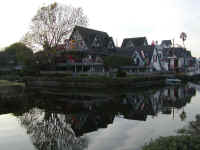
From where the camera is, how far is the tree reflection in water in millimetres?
11453

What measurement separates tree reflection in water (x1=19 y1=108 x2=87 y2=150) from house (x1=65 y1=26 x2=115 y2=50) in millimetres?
33926

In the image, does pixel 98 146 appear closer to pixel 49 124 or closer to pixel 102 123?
pixel 102 123

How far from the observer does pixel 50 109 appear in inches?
855

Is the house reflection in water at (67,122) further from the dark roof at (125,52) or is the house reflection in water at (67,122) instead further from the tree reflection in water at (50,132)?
the dark roof at (125,52)

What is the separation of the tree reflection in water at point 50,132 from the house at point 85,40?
111ft

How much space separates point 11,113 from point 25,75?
35.1 meters

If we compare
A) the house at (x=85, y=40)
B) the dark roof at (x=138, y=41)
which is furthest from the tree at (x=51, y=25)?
the dark roof at (x=138, y=41)

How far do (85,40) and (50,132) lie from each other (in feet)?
136

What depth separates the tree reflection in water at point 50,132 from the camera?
11.5m

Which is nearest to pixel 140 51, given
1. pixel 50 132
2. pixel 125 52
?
pixel 125 52

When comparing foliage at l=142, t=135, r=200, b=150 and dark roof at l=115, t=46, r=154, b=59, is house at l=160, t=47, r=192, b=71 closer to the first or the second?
dark roof at l=115, t=46, r=154, b=59

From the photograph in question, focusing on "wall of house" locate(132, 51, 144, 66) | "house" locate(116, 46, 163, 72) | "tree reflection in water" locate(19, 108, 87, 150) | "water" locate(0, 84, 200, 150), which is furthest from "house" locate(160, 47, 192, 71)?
"tree reflection in water" locate(19, 108, 87, 150)

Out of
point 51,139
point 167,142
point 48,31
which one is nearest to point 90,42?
point 48,31

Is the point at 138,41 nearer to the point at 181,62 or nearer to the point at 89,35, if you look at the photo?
the point at 181,62
